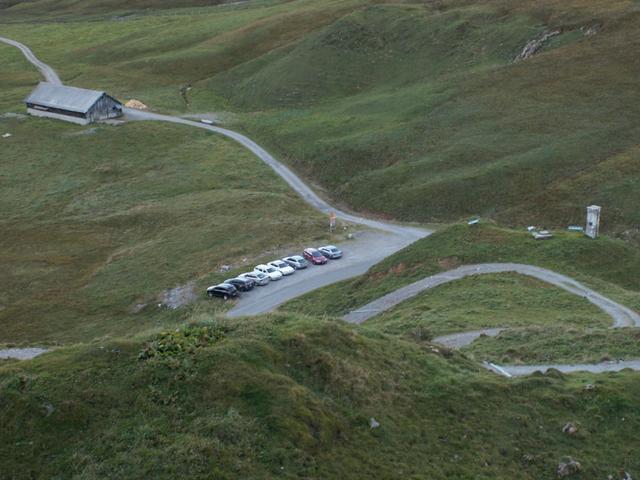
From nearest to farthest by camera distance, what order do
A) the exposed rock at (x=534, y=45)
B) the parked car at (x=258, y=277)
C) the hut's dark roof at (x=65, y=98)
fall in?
the parked car at (x=258, y=277) → the exposed rock at (x=534, y=45) → the hut's dark roof at (x=65, y=98)

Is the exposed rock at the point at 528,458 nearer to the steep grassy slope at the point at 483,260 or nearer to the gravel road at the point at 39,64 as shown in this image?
the steep grassy slope at the point at 483,260

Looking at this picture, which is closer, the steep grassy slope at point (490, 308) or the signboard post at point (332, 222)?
the steep grassy slope at point (490, 308)

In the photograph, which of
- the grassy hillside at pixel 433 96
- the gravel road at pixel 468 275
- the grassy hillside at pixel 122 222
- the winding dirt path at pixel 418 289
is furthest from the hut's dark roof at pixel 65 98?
the gravel road at pixel 468 275

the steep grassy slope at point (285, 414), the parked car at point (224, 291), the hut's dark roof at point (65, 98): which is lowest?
the parked car at point (224, 291)

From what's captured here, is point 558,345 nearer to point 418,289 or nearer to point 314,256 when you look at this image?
point 418,289

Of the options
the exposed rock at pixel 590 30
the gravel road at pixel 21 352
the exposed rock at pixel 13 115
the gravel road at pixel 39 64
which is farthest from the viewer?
the gravel road at pixel 39 64

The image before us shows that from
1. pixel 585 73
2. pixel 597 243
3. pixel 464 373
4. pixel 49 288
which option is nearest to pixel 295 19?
pixel 585 73

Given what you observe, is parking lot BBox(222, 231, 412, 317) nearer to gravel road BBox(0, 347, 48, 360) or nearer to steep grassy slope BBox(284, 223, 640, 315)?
steep grassy slope BBox(284, 223, 640, 315)
